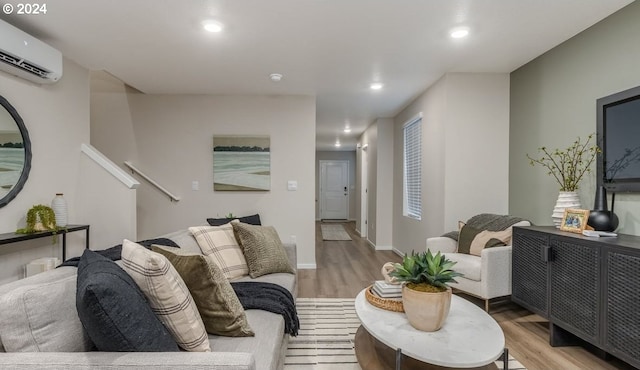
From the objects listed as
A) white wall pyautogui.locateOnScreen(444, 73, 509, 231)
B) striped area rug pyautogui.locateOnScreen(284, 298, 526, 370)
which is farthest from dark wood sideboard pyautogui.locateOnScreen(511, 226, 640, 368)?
white wall pyautogui.locateOnScreen(444, 73, 509, 231)

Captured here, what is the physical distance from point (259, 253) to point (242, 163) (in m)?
2.21

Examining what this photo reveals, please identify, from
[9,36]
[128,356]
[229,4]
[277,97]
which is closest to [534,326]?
[128,356]

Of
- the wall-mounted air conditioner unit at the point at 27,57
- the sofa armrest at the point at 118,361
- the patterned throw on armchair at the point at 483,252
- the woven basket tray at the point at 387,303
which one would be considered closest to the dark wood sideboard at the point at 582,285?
the patterned throw on armchair at the point at 483,252

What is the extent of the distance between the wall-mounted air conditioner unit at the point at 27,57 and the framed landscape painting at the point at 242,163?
186cm

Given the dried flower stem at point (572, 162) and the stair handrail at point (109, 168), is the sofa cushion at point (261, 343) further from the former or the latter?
the dried flower stem at point (572, 162)

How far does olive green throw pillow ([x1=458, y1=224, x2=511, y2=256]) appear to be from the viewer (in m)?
3.03

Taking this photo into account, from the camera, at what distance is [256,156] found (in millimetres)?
4488

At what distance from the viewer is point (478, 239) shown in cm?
319

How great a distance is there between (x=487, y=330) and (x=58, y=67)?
376 cm

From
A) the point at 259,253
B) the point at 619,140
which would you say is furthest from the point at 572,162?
the point at 259,253

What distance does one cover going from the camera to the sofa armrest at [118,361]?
976mm

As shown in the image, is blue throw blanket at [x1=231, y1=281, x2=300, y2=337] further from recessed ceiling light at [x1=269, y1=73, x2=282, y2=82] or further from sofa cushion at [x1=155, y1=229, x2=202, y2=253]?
recessed ceiling light at [x1=269, y1=73, x2=282, y2=82]

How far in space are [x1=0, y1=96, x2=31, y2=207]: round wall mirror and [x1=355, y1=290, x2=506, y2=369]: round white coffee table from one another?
2.85m

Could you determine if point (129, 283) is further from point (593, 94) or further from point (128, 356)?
point (593, 94)
